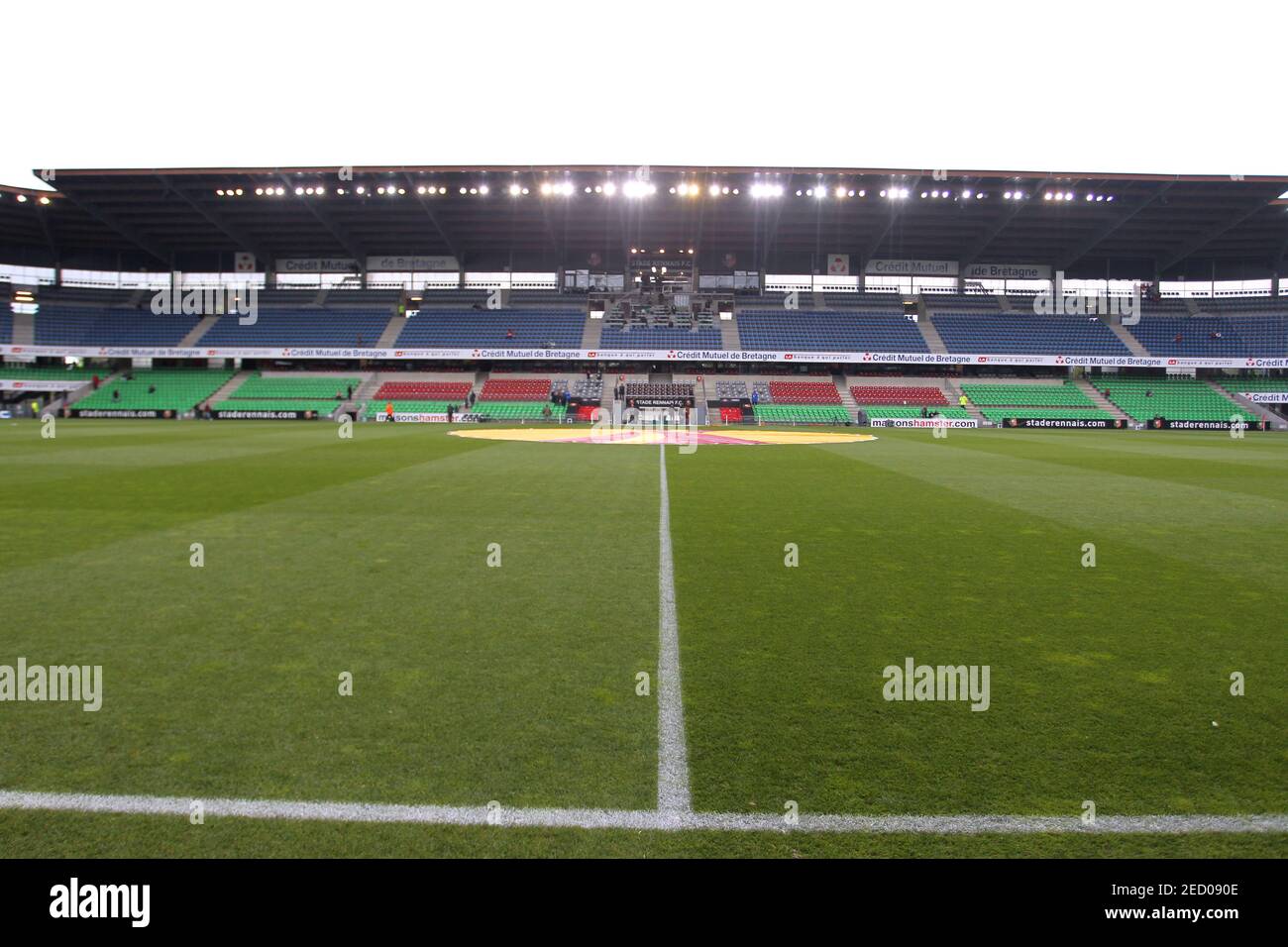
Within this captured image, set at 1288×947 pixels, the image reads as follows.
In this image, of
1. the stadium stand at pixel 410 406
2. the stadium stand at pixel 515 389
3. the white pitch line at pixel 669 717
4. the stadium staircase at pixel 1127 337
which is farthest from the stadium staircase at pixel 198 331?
the stadium staircase at pixel 1127 337

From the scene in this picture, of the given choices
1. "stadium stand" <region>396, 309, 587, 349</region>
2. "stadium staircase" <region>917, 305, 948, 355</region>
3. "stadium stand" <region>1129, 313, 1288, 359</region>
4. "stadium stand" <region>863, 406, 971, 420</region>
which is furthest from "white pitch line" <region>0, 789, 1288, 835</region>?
"stadium stand" <region>1129, 313, 1288, 359</region>

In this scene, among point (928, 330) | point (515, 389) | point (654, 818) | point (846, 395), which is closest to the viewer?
point (654, 818)

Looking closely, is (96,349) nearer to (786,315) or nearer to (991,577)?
(786,315)

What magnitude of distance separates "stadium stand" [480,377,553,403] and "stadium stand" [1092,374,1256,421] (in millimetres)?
44413

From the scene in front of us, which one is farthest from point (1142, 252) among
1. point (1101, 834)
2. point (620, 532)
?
point (1101, 834)

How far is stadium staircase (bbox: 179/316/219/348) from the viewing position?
59047 mm

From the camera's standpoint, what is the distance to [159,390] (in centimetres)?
5516

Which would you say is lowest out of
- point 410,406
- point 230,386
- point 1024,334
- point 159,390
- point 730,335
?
point 410,406

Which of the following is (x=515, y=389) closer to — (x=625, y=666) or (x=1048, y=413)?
(x=1048, y=413)

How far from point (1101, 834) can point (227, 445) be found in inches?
1081

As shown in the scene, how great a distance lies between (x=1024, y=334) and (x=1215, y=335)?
15.3m

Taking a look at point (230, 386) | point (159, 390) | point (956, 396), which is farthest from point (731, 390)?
point (159, 390)

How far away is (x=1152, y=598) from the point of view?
683 cm
